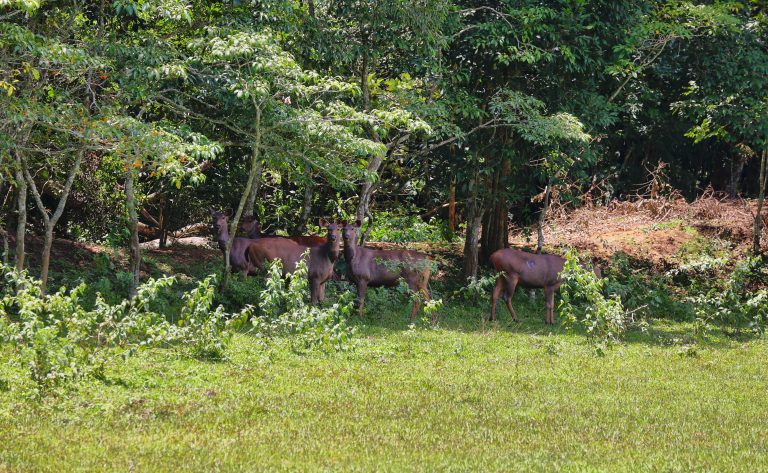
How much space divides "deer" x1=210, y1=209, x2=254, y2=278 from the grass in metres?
5.04

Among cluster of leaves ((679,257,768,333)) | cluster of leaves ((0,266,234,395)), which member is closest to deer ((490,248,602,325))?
cluster of leaves ((679,257,768,333))

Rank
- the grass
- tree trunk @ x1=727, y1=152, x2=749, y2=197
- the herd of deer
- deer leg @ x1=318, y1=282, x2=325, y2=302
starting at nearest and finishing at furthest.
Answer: the grass < the herd of deer < deer leg @ x1=318, y1=282, x2=325, y2=302 < tree trunk @ x1=727, y1=152, x2=749, y2=197

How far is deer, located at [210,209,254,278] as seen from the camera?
1797 centimetres

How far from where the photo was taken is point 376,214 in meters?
25.6

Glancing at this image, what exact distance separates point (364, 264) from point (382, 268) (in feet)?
1.03

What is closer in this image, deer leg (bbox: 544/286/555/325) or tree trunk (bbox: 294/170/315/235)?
deer leg (bbox: 544/286/555/325)

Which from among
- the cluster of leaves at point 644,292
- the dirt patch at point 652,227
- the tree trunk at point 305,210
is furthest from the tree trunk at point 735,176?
the tree trunk at point 305,210

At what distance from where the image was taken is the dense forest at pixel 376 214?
9867mm

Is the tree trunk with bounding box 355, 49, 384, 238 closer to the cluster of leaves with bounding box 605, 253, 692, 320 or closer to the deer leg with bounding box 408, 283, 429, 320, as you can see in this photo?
the deer leg with bounding box 408, 283, 429, 320

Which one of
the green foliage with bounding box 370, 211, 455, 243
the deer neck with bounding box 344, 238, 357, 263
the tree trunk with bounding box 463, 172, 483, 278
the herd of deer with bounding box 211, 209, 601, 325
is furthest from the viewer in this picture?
the green foliage with bounding box 370, 211, 455, 243

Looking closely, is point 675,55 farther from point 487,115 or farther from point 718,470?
point 718,470

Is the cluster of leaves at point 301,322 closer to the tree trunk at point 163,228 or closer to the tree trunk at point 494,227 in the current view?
the tree trunk at point 494,227

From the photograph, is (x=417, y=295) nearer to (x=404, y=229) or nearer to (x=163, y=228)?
(x=163, y=228)

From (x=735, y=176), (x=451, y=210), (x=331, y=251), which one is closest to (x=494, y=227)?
(x=451, y=210)
